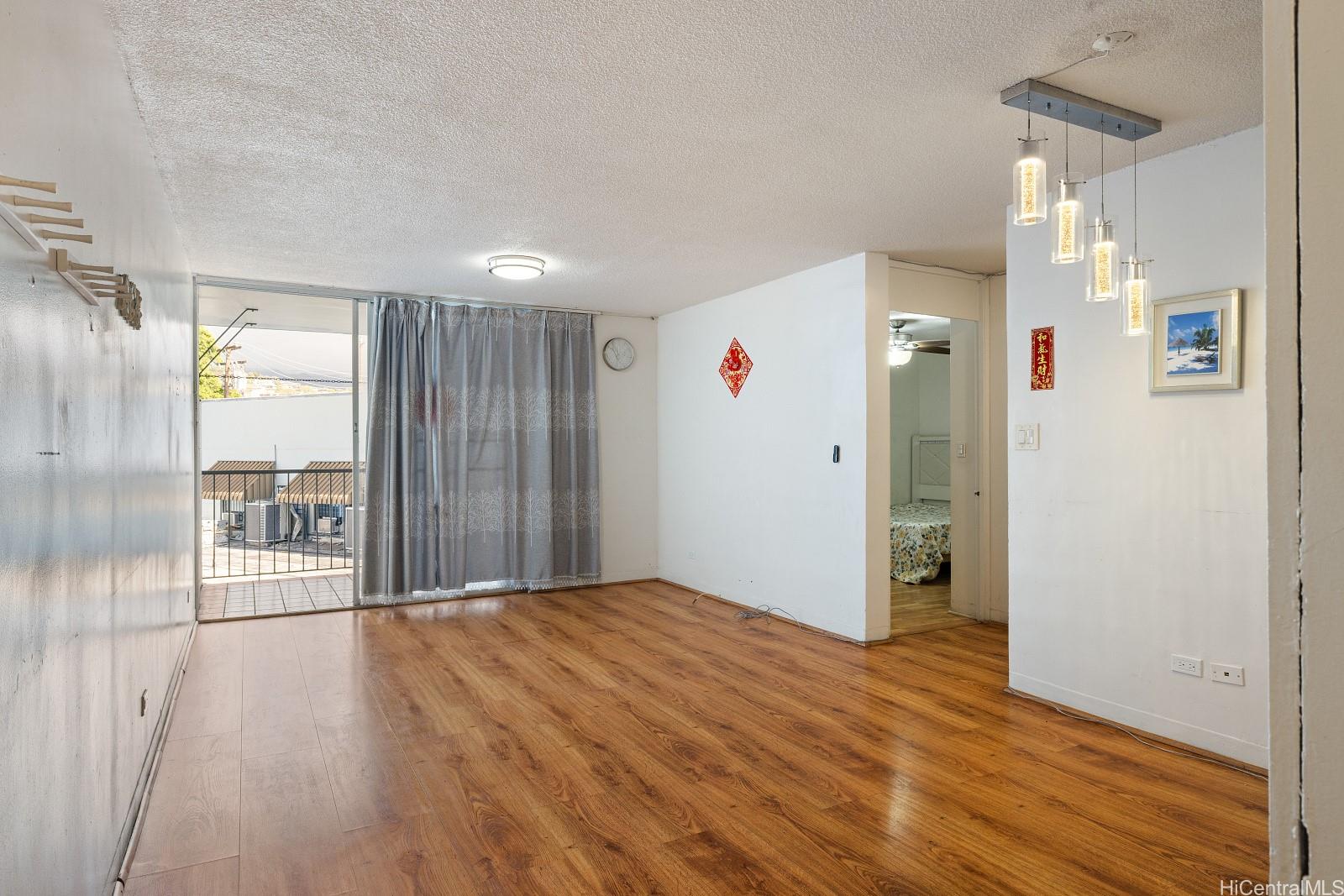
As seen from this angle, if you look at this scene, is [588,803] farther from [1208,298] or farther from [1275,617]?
[1208,298]

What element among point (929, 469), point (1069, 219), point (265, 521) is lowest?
point (265, 521)

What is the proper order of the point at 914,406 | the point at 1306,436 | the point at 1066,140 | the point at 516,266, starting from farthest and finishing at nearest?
1. the point at 914,406
2. the point at 516,266
3. the point at 1066,140
4. the point at 1306,436

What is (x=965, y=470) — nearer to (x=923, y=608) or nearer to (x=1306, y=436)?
(x=923, y=608)

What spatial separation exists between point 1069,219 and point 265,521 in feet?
28.1

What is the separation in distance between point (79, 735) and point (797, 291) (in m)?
4.57

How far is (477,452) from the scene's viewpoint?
6.12 metres

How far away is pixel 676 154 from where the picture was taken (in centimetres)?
313

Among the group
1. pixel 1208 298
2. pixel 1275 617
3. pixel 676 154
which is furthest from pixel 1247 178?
pixel 1275 617

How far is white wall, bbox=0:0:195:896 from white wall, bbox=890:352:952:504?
7366mm

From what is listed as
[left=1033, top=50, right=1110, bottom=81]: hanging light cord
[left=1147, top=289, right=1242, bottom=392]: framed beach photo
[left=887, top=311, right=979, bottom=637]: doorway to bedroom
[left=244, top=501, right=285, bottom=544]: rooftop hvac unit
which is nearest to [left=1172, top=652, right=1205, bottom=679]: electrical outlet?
[left=1147, top=289, right=1242, bottom=392]: framed beach photo

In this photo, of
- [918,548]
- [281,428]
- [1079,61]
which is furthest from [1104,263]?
[281,428]

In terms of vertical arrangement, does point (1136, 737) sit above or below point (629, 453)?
below

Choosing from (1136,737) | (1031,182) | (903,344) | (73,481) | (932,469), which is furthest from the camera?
(932,469)

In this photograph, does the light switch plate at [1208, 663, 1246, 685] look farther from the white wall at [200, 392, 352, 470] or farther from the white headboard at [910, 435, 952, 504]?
the white wall at [200, 392, 352, 470]
